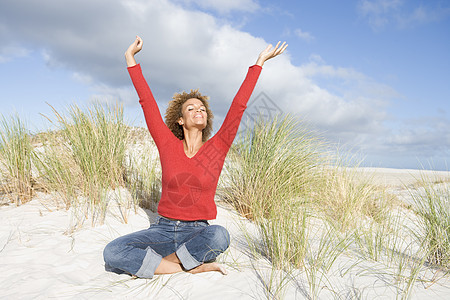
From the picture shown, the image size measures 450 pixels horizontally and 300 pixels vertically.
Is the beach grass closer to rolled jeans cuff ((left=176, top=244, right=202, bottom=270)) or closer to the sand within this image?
the sand

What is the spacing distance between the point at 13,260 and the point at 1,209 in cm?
175

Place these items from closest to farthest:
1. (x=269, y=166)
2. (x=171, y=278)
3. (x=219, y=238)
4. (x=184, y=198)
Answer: (x=171, y=278) → (x=219, y=238) → (x=184, y=198) → (x=269, y=166)

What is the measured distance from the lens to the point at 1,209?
12.8 ft

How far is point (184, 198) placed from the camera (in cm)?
253

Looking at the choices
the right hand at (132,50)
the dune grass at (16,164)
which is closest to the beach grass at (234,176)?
the dune grass at (16,164)

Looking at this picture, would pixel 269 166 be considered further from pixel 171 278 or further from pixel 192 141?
pixel 171 278

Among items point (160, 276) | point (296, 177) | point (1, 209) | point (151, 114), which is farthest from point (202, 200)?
point (1, 209)

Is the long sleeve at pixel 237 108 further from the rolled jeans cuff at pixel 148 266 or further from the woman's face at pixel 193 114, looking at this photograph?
the rolled jeans cuff at pixel 148 266

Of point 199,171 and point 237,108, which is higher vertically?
point 237,108

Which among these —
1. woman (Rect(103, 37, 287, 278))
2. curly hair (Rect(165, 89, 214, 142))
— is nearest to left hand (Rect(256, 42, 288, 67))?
woman (Rect(103, 37, 287, 278))

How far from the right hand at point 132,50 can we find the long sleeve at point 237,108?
1.03 m

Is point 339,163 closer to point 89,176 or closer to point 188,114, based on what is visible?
point 188,114

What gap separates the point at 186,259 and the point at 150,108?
135cm

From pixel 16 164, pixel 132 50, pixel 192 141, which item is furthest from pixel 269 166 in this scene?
pixel 16 164
